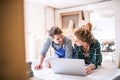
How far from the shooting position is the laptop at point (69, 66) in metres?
1.27

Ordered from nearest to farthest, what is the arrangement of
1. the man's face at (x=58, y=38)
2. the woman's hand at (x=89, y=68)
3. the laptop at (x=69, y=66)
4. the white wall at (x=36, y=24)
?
the laptop at (x=69, y=66) < the woman's hand at (x=89, y=68) < the man's face at (x=58, y=38) < the white wall at (x=36, y=24)

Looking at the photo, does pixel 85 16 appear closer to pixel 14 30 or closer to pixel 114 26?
pixel 114 26

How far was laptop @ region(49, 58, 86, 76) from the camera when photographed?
4.16 ft

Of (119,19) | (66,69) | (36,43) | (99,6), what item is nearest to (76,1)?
(99,6)

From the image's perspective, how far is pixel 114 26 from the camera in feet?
9.85

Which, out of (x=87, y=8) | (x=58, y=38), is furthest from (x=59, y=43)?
(x=87, y=8)

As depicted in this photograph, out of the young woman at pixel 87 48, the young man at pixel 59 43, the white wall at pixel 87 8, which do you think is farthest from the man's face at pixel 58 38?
the white wall at pixel 87 8

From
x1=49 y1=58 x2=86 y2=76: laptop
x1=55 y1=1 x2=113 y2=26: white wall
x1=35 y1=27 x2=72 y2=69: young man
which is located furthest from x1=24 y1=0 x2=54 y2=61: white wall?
x1=49 y1=58 x2=86 y2=76: laptop

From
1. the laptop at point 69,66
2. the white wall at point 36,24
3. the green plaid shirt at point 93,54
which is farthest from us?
the white wall at point 36,24

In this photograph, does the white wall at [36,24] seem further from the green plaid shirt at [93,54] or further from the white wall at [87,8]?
the green plaid shirt at [93,54]

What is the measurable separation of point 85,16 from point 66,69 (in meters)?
2.34

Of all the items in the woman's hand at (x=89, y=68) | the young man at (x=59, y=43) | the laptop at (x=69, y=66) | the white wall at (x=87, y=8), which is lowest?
A: the woman's hand at (x=89, y=68)

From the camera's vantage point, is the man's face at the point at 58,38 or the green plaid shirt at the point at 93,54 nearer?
the green plaid shirt at the point at 93,54

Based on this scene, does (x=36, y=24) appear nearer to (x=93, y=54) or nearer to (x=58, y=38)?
(x=58, y=38)
